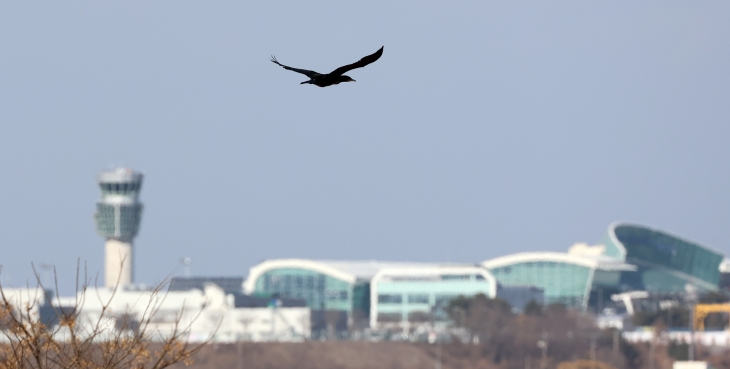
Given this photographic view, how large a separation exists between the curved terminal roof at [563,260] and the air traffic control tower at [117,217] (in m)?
49.4

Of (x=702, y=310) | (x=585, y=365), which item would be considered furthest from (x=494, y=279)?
(x=585, y=365)

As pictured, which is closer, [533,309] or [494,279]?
[533,309]

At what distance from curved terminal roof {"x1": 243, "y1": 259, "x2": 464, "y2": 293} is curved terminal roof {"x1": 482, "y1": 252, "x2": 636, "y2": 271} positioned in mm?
9058

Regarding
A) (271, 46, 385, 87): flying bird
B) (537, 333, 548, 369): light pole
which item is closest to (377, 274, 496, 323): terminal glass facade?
(537, 333, 548, 369): light pole

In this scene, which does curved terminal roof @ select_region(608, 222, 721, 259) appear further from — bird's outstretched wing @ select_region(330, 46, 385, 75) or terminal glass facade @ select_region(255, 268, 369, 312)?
bird's outstretched wing @ select_region(330, 46, 385, 75)

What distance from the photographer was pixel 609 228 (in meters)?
192

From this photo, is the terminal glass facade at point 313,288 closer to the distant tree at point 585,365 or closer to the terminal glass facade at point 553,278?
the terminal glass facade at point 553,278

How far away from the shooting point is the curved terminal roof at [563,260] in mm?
179625

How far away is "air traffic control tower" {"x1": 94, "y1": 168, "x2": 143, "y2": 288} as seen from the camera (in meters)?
196

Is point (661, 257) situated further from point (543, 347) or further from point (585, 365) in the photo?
point (585, 365)

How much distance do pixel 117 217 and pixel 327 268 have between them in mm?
35800

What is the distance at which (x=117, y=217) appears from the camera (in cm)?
19612

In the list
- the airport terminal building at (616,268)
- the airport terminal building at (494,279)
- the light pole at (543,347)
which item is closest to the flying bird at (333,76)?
the light pole at (543,347)

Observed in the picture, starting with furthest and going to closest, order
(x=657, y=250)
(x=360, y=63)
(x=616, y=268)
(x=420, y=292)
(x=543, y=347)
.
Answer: (x=657, y=250) < (x=616, y=268) < (x=420, y=292) < (x=543, y=347) < (x=360, y=63)
